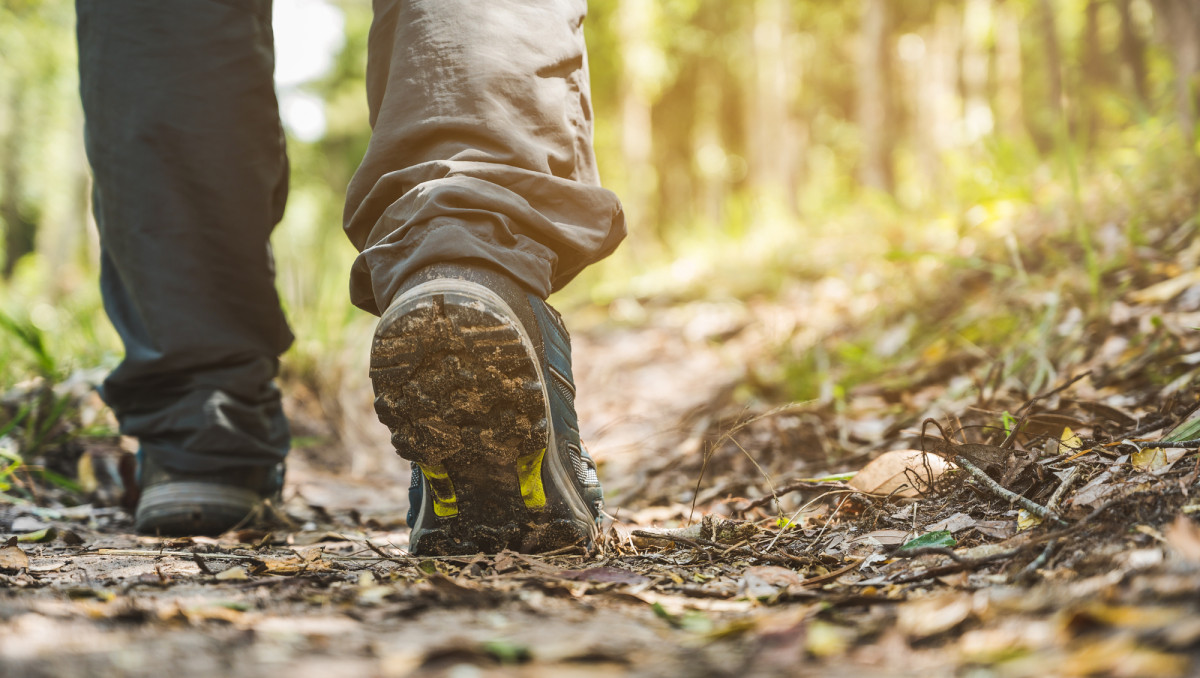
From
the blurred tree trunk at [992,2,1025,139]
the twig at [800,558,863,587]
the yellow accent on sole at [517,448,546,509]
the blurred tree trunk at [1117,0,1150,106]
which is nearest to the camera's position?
the twig at [800,558,863,587]

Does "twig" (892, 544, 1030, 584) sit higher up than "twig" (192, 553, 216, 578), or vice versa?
"twig" (192, 553, 216, 578)

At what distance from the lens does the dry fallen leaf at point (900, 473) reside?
53.1 inches

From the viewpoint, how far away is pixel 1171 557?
760mm

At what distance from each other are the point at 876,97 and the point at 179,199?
6.18m

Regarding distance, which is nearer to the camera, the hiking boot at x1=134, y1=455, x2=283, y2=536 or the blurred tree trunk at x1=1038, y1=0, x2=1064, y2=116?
the hiking boot at x1=134, y1=455, x2=283, y2=536

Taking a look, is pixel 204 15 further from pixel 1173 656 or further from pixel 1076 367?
pixel 1076 367

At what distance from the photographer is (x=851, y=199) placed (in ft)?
22.1

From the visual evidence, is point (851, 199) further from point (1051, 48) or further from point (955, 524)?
point (955, 524)

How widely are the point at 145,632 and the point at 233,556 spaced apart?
19.5 inches

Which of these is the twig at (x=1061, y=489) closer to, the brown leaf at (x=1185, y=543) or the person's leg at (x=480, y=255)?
the brown leaf at (x=1185, y=543)

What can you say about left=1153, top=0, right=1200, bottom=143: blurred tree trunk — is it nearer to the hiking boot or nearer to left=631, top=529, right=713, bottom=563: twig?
left=631, top=529, right=713, bottom=563: twig

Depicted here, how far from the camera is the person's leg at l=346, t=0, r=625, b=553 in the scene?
1102 mm

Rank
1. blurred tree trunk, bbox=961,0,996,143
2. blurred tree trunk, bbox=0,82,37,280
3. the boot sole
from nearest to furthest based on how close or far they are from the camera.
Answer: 1. the boot sole
2. blurred tree trunk, bbox=961,0,996,143
3. blurred tree trunk, bbox=0,82,37,280

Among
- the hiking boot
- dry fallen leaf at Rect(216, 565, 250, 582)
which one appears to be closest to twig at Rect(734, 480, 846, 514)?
dry fallen leaf at Rect(216, 565, 250, 582)
